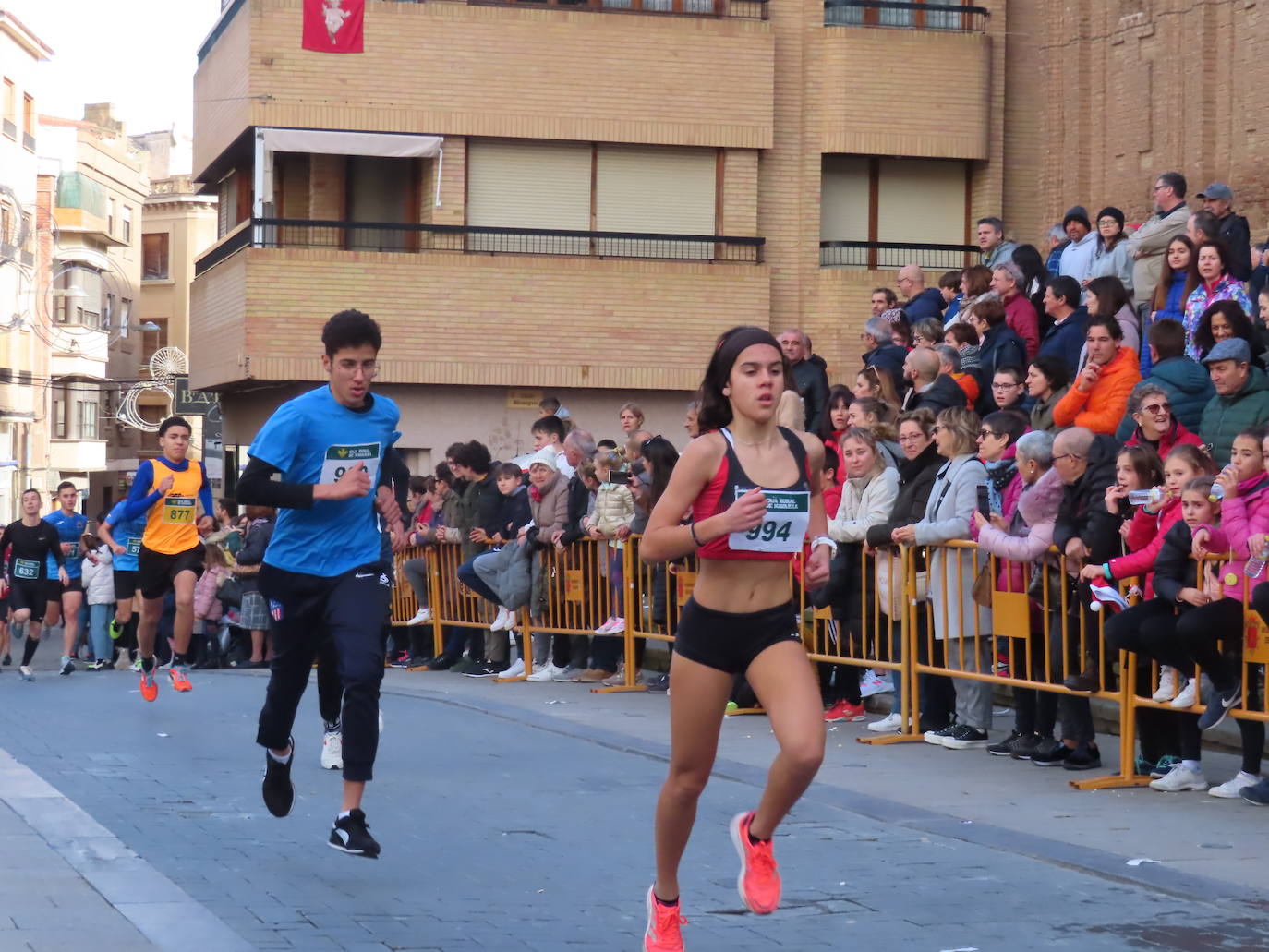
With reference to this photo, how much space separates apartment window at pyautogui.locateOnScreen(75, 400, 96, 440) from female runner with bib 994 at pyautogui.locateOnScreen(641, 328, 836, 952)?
64862mm

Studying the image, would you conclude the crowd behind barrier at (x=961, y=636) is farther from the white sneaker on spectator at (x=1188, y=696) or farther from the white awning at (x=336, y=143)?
the white awning at (x=336, y=143)

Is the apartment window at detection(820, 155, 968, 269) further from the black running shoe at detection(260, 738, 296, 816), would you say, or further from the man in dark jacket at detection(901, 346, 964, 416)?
the black running shoe at detection(260, 738, 296, 816)

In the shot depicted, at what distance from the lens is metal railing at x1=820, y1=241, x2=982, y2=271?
98.3 feet

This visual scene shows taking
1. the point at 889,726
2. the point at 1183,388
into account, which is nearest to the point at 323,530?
the point at 889,726

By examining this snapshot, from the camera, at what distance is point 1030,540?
10883 mm

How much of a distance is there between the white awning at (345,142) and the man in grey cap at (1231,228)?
Answer: 50.2 feet

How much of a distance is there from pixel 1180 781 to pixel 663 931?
4.74 m

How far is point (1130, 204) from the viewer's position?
24.9 meters

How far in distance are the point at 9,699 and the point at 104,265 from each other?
185 ft

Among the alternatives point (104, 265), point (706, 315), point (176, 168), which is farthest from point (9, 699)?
point (176, 168)

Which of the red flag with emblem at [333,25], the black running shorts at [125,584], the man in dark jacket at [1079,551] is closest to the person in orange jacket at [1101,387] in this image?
the man in dark jacket at [1079,551]

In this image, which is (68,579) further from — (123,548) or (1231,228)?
(1231,228)

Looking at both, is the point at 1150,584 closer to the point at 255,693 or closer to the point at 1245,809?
the point at 1245,809

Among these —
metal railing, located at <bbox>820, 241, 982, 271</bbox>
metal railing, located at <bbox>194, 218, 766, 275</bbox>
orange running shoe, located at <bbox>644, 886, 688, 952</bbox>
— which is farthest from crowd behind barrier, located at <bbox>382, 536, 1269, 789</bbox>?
metal railing, located at <bbox>820, 241, 982, 271</bbox>
